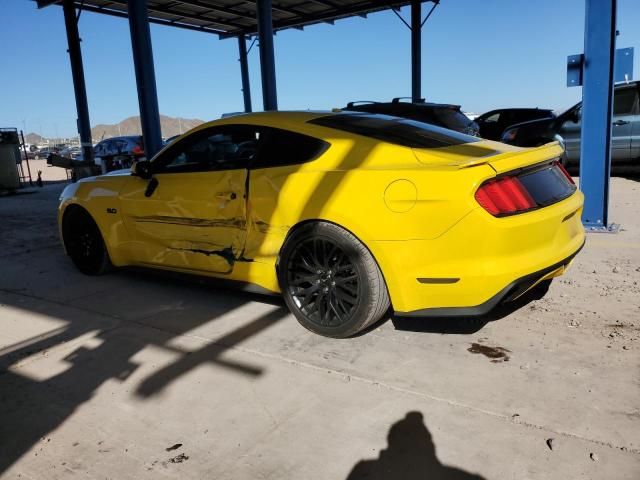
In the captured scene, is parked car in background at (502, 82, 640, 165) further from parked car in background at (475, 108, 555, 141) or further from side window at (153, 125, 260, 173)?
side window at (153, 125, 260, 173)

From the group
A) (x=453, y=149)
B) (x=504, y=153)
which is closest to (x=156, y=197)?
(x=453, y=149)

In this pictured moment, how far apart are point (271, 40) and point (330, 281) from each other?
36.6 feet

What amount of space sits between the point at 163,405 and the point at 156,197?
1.96 m

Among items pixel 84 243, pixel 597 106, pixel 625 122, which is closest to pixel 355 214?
pixel 84 243

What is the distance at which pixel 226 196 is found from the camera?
3646 mm

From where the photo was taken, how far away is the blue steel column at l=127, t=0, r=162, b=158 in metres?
9.78

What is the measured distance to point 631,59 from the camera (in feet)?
19.6

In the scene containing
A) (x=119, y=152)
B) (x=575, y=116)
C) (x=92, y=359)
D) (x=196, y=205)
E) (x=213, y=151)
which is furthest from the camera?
(x=119, y=152)

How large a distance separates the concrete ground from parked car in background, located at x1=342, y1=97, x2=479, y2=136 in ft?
14.6

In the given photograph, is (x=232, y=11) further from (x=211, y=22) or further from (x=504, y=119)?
(x=504, y=119)

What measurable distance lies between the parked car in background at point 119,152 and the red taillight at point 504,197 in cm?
1340

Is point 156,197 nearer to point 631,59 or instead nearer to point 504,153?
point 504,153

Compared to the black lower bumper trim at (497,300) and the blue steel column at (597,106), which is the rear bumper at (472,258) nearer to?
the black lower bumper trim at (497,300)

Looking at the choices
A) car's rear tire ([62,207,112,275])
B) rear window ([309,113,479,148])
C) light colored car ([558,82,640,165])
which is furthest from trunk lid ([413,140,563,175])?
light colored car ([558,82,640,165])
